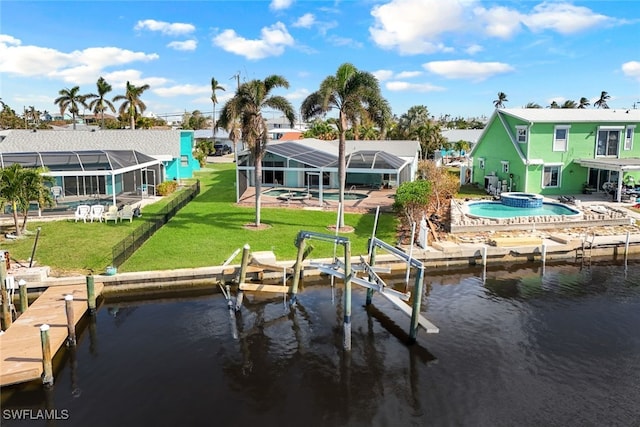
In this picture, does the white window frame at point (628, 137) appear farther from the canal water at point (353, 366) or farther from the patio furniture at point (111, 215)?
the patio furniture at point (111, 215)

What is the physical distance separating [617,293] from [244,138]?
17.2 meters

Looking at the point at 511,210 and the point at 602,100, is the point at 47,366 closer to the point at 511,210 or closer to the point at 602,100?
the point at 511,210

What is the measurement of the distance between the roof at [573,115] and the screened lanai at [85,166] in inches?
1081

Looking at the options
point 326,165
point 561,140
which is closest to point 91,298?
point 326,165

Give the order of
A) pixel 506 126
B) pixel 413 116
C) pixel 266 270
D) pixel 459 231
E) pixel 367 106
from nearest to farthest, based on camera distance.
Answer: pixel 266 270 < pixel 367 106 < pixel 459 231 < pixel 506 126 < pixel 413 116

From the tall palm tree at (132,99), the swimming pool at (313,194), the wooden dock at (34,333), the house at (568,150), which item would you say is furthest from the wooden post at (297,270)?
the tall palm tree at (132,99)

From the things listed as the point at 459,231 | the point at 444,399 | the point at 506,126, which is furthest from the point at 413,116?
the point at 444,399

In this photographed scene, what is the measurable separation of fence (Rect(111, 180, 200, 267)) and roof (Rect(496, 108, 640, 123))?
80.8 feet

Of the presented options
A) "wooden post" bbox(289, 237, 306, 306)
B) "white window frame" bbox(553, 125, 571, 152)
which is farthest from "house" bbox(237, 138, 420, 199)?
"wooden post" bbox(289, 237, 306, 306)

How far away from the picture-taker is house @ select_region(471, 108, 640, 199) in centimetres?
3450

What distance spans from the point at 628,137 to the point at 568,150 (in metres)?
4.76

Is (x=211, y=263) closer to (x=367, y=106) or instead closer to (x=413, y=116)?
(x=367, y=106)

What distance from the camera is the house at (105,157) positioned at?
28672 millimetres

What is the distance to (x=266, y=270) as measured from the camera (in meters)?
18.5
